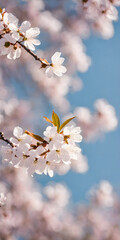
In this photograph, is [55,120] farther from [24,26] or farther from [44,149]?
[24,26]

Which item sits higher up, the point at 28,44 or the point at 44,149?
the point at 28,44

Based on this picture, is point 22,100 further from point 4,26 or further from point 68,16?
point 4,26

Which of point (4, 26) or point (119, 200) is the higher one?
point (119, 200)

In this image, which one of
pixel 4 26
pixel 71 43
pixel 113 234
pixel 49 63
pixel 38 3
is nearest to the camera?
pixel 4 26

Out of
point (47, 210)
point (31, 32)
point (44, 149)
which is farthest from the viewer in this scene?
point (47, 210)

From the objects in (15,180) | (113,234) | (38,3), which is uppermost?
(38,3)

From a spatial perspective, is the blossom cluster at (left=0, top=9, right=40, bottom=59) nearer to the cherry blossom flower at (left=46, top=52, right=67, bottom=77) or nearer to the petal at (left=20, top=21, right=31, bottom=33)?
the petal at (left=20, top=21, right=31, bottom=33)

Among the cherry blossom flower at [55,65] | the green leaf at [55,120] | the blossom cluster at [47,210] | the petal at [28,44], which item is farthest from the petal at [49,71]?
the blossom cluster at [47,210]

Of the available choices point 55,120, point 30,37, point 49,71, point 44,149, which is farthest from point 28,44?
point 44,149

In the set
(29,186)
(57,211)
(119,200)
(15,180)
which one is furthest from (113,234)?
(15,180)

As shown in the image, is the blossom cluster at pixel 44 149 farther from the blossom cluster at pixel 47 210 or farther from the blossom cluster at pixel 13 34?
the blossom cluster at pixel 47 210
